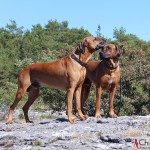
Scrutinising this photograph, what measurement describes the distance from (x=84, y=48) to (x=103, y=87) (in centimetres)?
111

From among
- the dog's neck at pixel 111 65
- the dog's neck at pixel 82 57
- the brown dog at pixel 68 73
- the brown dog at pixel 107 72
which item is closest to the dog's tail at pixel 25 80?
the brown dog at pixel 68 73

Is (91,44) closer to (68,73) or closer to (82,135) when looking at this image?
(68,73)

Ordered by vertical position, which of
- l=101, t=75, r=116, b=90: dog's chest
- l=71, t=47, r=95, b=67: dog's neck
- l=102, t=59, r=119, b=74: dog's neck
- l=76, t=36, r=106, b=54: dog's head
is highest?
l=76, t=36, r=106, b=54: dog's head

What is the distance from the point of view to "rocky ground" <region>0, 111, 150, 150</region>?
754 cm

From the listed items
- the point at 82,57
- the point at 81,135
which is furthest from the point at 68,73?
the point at 81,135

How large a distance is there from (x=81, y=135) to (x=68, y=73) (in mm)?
2369

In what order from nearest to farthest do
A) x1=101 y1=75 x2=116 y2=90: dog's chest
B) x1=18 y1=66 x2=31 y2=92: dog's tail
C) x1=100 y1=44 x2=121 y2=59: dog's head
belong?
x1=100 y1=44 x2=121 y2=59: dog's head → x1=101 y1=75 x2=116 y2=90: dog's chest → x1=18 y1=66 x2=31 y2=92: dog's tail

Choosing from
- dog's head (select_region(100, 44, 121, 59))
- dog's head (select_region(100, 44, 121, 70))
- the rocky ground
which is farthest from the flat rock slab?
dog's head (select_region(100, 44, 121, 59))

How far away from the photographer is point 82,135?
27.1 feet

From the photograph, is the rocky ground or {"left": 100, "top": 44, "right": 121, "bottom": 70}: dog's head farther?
{"left": 100, "top": 44, "right": 121, "bottom": 70}: dog's head

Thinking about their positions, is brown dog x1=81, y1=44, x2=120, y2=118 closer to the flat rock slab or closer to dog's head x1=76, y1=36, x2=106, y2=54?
dog's head x1=76, y1=36, x2=106, y2=54

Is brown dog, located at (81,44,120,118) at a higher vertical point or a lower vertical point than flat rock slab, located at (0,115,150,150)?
higher

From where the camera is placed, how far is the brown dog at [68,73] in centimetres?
1023

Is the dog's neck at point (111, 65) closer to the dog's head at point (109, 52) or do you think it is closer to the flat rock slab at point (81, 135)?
the dog's head at point (109, 52)
